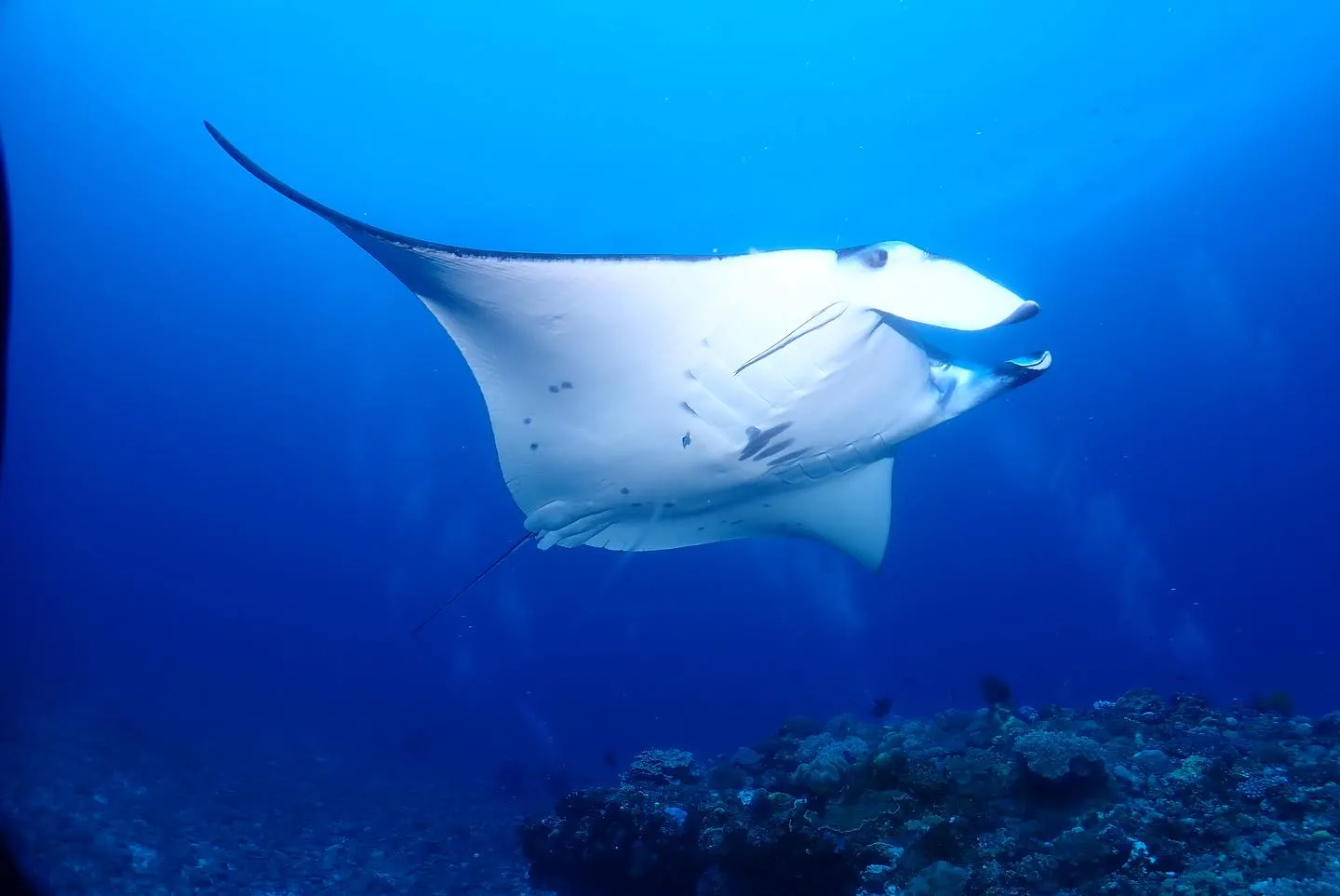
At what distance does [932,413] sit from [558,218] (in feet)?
62.6

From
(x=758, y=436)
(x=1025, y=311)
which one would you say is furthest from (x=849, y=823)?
(x=1025, y=311)

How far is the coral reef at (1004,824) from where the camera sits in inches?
138

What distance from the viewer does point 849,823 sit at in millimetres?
4148

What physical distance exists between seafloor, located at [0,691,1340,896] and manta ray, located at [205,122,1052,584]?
2191 mm

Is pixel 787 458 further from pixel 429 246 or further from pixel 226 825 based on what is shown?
pixel 226 825

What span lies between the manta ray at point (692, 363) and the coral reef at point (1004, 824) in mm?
2136

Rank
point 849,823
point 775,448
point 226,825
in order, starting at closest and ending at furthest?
1. point 775,448
2. point 849,823
3. point 226,825

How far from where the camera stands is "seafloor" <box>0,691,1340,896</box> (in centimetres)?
362

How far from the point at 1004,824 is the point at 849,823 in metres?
0.93

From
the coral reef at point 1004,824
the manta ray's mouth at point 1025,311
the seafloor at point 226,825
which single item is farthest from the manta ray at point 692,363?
the seafloor at point 226,825

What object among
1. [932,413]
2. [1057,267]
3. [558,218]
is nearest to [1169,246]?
[1057,267]

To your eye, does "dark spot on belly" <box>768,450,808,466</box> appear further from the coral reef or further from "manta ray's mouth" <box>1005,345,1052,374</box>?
the coral reef

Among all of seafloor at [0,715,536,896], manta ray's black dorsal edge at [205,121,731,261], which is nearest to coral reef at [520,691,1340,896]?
seafloor at [0,715,536,896]

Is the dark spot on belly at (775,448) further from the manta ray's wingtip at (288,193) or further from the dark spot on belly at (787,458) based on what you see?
the manta ray's wingtip at (288,193)
